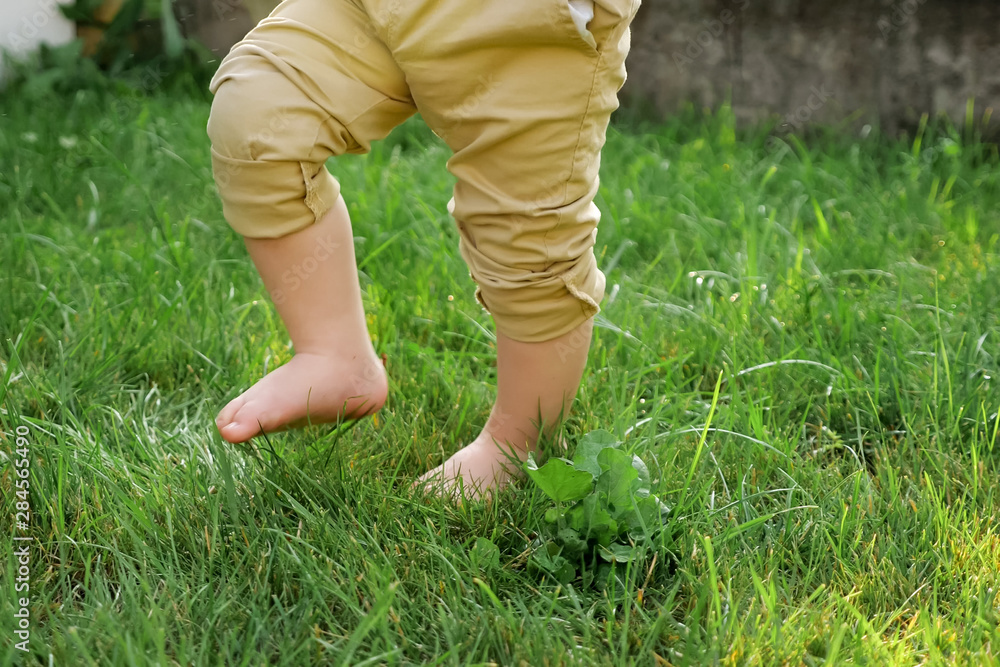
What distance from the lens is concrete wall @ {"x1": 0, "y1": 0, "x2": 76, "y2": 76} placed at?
342 cm

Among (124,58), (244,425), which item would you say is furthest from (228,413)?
(124,58)

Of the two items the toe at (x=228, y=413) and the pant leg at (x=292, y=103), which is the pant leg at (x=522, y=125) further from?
the toe at (x=228, y=413)

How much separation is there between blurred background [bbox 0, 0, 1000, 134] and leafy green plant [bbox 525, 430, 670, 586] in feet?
7.22

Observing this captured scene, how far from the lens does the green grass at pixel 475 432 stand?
0.95 meters

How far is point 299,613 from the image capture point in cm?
97

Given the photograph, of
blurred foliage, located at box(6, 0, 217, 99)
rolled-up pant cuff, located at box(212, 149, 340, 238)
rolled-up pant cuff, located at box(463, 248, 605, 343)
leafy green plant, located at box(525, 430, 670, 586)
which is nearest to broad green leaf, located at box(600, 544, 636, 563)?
leafy green plant, located at box(525, 430, 670, 586)

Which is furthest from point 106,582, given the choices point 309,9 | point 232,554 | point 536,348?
point 309,9

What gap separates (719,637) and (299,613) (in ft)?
1.43

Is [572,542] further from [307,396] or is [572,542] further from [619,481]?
[307,396]

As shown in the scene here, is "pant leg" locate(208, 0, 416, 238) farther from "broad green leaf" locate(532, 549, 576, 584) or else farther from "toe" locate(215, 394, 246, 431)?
"broad green leaf" locate(532, 549, 576, 584)

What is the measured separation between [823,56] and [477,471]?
226 cm

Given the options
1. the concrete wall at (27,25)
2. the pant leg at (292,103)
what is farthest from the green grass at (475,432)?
the concrete wall at (27,25)

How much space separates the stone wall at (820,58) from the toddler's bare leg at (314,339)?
2184 mm

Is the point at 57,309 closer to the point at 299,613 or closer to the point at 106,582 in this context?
the point at 106,582
